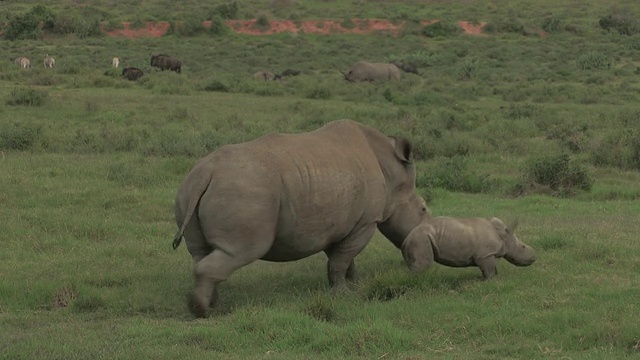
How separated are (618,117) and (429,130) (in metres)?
5.86

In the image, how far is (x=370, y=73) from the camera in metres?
32.5

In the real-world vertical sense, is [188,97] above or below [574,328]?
below

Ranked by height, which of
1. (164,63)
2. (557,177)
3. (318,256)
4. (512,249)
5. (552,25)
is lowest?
(552,25)

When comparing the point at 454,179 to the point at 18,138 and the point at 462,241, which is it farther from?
the point at 18,138

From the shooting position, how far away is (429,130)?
19.3 meters

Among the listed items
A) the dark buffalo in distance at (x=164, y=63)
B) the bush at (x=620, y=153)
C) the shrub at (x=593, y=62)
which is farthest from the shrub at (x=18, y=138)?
the shrub at (x=593, y=62)

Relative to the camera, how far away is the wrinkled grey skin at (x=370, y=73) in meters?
32.3

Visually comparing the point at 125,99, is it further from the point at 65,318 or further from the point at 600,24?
the point at 600,24

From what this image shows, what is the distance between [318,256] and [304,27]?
159ft

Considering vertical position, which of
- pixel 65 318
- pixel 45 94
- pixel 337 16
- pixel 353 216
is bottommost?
pixel 337 16

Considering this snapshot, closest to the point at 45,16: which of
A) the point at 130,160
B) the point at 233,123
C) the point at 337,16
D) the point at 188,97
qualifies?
the point at 337,16

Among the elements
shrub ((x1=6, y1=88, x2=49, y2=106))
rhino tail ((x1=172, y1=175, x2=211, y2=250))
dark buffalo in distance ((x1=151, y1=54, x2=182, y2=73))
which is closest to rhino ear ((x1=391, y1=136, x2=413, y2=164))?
rhino tail ((x1=172, y1=175, x2=211, y2=250))

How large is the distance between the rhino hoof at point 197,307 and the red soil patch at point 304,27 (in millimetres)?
49382

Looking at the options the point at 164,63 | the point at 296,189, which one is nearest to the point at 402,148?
the point at 296,189
